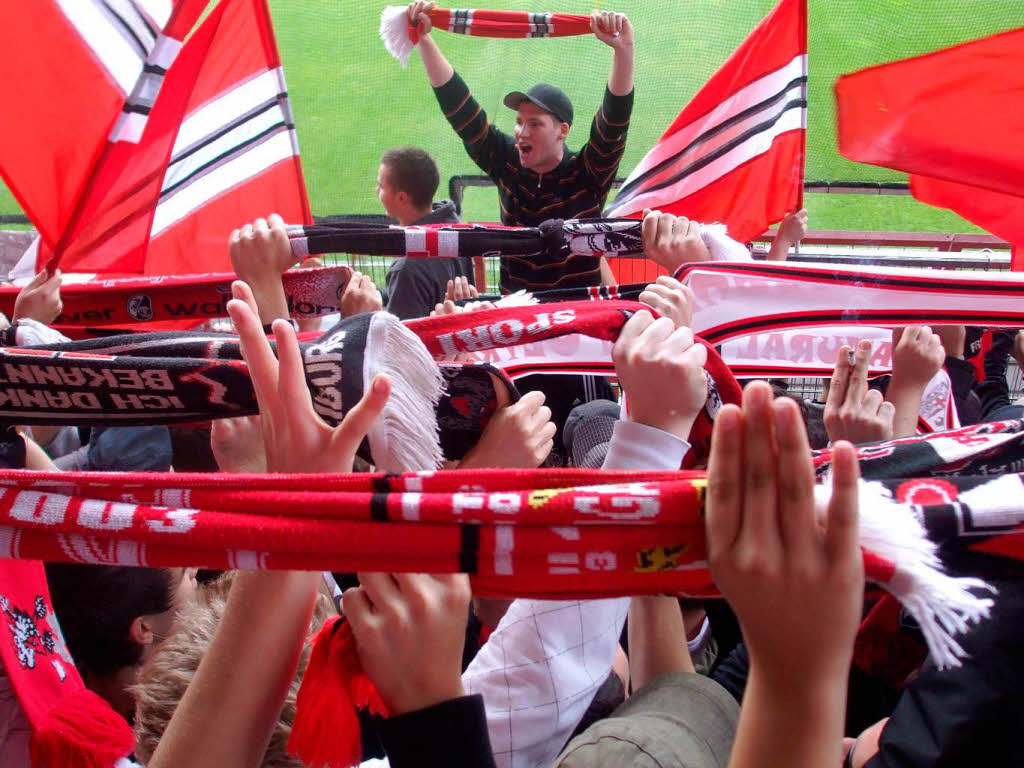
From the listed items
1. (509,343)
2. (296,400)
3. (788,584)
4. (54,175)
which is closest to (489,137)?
(54,175)

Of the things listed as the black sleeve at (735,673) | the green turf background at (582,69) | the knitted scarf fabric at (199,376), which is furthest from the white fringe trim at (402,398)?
the green turf background at (582,69)

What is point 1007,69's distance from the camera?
6.83ft

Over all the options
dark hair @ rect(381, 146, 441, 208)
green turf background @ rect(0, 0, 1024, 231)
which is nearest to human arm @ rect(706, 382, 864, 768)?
dark hair @ rect(381, 146, 441, 208)

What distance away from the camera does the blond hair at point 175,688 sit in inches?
39.2

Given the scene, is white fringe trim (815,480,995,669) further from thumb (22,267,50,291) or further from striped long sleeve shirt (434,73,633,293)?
thumb (22,267,50,291)

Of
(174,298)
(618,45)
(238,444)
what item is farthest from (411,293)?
(238,444)

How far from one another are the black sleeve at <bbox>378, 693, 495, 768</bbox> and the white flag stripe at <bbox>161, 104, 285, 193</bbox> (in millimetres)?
2063

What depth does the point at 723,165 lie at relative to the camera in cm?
276

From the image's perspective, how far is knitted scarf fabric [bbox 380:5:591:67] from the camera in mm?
2807

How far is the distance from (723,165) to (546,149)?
64 cm

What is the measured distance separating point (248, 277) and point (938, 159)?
1841 mm

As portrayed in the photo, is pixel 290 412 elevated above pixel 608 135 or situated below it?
below

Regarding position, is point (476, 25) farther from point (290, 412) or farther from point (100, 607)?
point (290, 412)

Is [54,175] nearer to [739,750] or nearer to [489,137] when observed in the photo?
[489,137]
